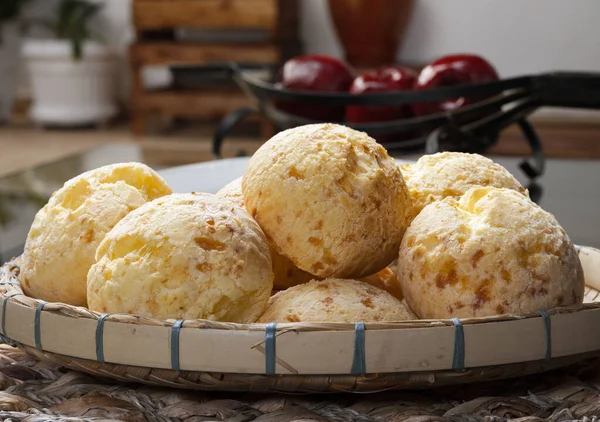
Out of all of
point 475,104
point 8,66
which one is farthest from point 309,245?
point 8,66

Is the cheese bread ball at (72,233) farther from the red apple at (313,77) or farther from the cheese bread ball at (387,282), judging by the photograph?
the red apple at (313,77)

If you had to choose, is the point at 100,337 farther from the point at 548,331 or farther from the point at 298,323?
the point at 548,331

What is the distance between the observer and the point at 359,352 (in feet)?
1.45

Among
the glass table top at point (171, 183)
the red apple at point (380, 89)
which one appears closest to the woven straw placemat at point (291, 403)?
the glass table top at point (171, 183)

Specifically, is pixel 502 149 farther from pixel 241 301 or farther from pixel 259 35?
pixel 259 35

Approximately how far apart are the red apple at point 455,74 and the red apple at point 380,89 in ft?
0.06

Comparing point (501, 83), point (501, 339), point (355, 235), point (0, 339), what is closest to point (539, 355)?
point (501, 339)

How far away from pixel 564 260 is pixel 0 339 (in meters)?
0.40

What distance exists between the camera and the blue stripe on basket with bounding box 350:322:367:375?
1.45ft

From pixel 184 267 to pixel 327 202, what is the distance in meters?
0.10

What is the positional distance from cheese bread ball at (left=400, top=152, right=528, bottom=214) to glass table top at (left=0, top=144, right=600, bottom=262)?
0.26 m

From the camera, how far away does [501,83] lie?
99cm

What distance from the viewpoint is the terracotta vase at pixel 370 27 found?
11.3 ft

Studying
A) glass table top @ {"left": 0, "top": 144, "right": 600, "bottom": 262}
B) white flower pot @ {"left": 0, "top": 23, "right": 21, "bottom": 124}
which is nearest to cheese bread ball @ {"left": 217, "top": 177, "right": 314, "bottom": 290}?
glass table top @ {"left": 0, "top": 144, "right": 600, "bottom": 262}
